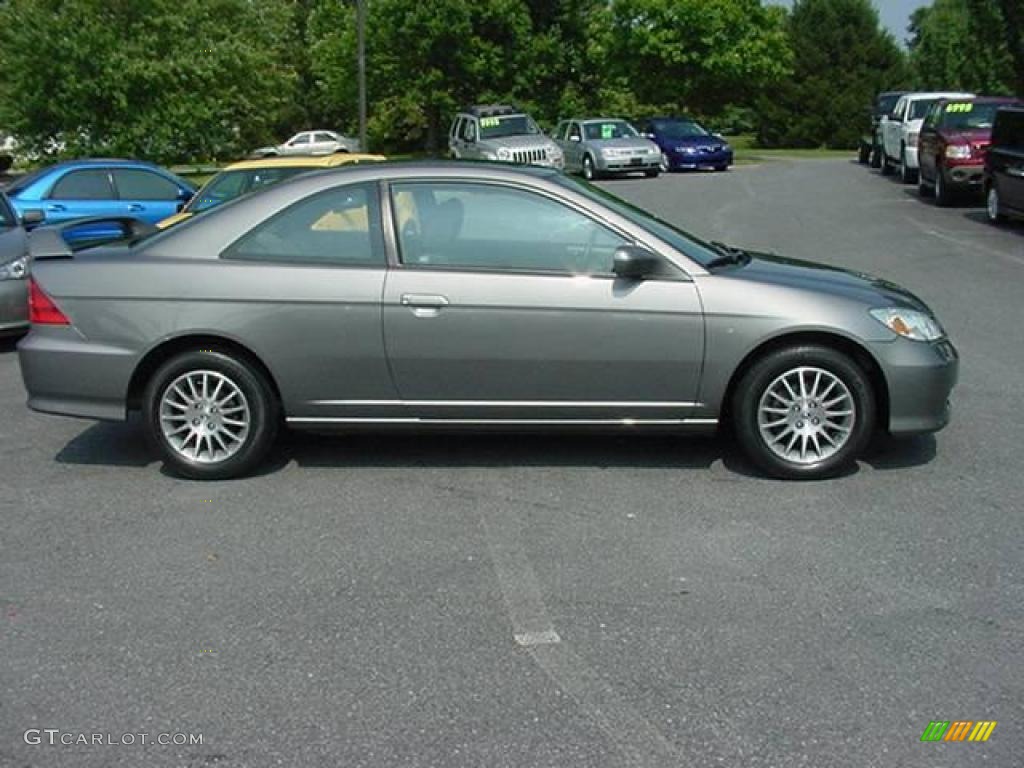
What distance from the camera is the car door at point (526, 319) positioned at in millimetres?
5492

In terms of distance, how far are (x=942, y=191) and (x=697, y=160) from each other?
12.4 metres

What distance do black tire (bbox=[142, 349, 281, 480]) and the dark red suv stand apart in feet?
52.6

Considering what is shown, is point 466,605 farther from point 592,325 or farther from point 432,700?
Answer: point 592,325

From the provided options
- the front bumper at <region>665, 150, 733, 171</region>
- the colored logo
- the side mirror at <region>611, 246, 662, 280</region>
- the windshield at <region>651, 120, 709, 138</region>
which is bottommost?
the front bumper at <region>665, 150, 733, 171</region>

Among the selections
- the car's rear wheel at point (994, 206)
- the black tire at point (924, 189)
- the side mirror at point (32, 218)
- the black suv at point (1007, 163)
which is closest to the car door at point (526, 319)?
the side mirror at point (32, 218)

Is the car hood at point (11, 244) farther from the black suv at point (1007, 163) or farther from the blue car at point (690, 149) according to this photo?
the blue car at point (690, 149)

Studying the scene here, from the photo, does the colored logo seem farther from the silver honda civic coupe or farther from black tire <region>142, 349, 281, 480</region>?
black tire <region>142, 349, 281, 480</region>

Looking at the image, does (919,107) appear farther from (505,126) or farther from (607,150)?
(505,126)

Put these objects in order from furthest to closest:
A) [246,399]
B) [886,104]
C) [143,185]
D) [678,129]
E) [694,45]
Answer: [694,45], [678,129], [886,104], [143,185], [246,399]

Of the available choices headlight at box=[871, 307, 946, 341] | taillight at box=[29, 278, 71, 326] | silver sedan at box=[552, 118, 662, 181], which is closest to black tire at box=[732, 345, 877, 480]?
headlight at box=[871, 307, 946, 341]

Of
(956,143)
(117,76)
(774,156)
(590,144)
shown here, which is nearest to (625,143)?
(590,144)

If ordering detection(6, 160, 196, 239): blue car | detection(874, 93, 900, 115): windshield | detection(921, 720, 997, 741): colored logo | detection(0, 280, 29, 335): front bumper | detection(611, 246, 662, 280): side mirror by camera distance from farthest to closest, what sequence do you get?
detection(874, 93, 900, 115): windshield, detection(6, 160, 196, 239): blue car, detection(0, 280, 29, 335): front bumper, detection(611, 246, 662, 280): side mirror, detection(921, 720, 997, 741): colored logo

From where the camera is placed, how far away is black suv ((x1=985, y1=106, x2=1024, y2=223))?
15.7 metres

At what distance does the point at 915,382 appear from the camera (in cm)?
550
